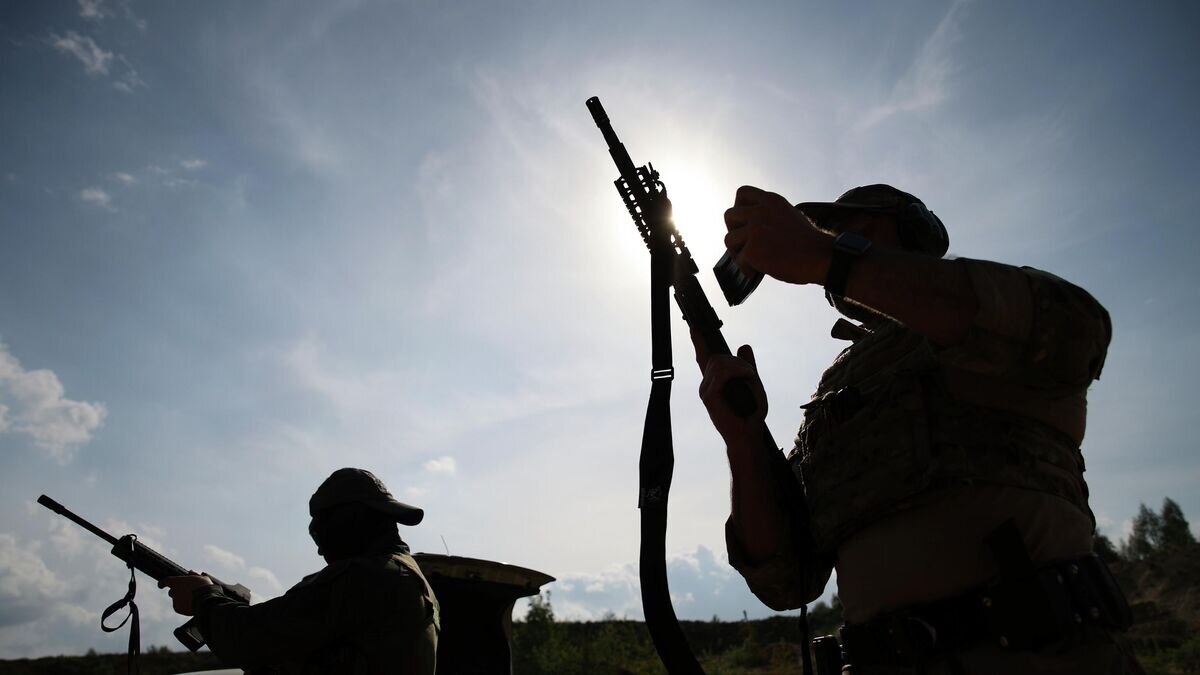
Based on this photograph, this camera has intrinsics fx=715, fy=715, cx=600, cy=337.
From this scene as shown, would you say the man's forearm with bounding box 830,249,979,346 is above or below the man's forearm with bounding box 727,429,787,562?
above

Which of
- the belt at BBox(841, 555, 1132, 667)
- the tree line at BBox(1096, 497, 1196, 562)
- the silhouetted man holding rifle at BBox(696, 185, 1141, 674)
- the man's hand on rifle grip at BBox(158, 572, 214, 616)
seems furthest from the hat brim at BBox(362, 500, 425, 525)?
the tree line at BBox(1096, 497, 1196, 562)

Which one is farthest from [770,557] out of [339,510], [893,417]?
[339,510]

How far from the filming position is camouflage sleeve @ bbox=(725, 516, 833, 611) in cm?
269

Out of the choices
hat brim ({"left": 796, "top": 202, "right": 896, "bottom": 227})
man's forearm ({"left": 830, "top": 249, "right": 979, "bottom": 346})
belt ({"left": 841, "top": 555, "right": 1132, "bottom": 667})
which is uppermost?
hat brim ({"left": 796, "top": 202, "right": 896, "bottom": 227})

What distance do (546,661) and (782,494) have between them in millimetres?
16094

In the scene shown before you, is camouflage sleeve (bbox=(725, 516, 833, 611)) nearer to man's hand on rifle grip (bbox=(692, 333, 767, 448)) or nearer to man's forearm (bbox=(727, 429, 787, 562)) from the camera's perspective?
man's forearm (bbox=(727, 429, 787, 562))

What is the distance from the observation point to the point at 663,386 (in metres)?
3.31

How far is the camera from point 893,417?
2252 mm

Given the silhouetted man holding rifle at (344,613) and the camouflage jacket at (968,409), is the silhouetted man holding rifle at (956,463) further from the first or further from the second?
the silhouetted man holding rifle at (344,613)

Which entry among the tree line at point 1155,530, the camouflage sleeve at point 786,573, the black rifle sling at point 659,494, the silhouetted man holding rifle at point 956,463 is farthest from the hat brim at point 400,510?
the tree line at point 1155,530

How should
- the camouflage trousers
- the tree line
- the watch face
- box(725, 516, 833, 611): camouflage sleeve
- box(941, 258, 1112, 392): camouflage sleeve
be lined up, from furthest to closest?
the tree line, box(725, 516, 833, 611): camouflage sleeve, the watch face, box(941, 258, 1112, 392): camouflage sleeve, the camouflage trousers

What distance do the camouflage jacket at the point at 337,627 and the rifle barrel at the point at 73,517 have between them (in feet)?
7.81

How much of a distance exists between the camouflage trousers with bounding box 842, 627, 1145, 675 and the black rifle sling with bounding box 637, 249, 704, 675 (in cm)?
95

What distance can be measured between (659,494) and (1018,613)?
4.81ft
